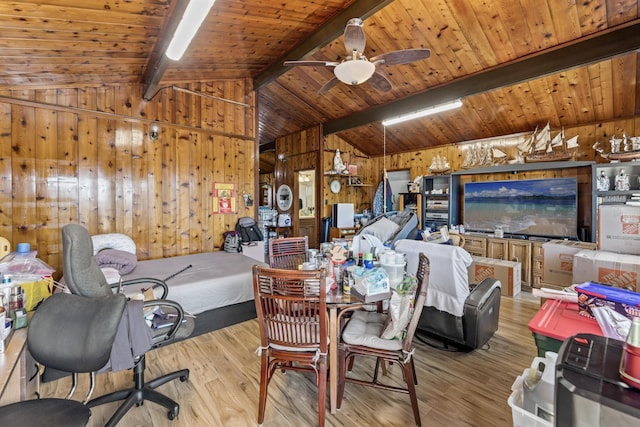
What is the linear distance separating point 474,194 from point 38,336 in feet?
19.4

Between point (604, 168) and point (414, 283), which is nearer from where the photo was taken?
point (414, 283)

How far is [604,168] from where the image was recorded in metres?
3.94

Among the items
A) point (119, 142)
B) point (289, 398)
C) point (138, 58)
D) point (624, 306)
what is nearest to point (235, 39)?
point (138, 58)

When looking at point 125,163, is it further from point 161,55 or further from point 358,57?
point 358,57

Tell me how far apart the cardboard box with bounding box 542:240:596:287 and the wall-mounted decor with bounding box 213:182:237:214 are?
16.7 ft

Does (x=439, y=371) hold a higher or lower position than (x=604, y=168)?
lower

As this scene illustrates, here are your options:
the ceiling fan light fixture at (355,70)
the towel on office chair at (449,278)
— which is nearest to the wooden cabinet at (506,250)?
the towel on office chair at (449,278)

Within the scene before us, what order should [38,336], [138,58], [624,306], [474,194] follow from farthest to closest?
[474,194] < [138,58] < [38,336] < [624,306]

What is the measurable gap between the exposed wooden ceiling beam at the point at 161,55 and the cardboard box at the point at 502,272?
498 cm

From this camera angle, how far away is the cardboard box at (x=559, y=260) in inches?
157

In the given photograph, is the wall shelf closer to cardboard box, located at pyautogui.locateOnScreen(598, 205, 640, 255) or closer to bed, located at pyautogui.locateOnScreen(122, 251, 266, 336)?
cardboard box, located at pyautogui.locateOnScreen(598, 205, 640, 255)

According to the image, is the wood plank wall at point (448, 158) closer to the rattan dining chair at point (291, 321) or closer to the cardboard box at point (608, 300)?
the cardboard box at point (608, 300)

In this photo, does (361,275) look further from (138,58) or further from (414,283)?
(138,58)

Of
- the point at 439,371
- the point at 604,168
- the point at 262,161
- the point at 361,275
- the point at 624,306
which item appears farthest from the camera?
the point at 262,161
